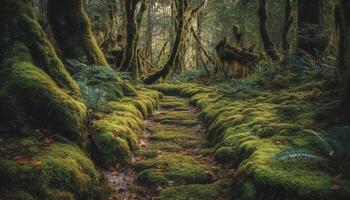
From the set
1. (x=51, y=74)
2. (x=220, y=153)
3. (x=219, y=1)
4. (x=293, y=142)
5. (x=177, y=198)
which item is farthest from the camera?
(x=219, y=1)

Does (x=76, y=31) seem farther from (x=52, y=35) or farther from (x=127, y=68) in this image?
(x=127, y=68)

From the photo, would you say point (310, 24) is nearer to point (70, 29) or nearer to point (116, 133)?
point (70, 29)

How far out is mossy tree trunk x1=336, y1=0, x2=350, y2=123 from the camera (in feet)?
22.2

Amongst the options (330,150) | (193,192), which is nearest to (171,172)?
(193,192)

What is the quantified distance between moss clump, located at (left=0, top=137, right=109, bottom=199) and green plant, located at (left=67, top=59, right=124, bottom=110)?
61.8 inches

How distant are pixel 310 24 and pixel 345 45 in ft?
20.7

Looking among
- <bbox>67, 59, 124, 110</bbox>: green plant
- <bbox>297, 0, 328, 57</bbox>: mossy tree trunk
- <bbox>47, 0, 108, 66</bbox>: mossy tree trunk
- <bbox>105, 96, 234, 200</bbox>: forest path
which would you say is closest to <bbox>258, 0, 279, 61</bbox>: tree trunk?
<bbox>297, 0, 328, 57</bbox>: mossy tree trunk

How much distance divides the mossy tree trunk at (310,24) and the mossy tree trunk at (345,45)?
17.5 ft

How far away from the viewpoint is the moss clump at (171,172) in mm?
6637

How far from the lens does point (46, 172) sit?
16.1ft

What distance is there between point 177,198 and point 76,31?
23.1 ft

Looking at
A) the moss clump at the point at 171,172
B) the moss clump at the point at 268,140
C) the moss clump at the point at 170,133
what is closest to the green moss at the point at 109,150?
the moss clump at the point at 171,172

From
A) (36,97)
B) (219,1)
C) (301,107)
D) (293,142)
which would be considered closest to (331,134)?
(293,142)

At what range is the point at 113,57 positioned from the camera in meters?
19.9
